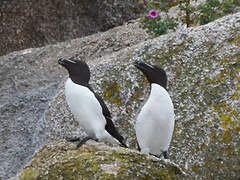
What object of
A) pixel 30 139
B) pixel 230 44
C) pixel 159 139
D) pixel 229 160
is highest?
pixel 230 44

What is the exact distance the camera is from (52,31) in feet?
31.2

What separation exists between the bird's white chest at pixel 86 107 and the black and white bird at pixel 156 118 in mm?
352

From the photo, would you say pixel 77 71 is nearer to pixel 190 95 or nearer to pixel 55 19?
pixel 190 95

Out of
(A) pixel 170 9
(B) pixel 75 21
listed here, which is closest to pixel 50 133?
(A) pixel 170 9

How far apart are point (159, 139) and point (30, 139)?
2.55 metres

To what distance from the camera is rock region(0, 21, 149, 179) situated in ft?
21.3

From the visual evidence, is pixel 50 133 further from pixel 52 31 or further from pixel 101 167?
pixel 52 31

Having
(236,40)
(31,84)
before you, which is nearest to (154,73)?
(236,40)

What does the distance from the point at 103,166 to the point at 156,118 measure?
2.84 ft

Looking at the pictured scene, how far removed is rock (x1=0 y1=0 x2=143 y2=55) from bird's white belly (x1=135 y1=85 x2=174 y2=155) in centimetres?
521

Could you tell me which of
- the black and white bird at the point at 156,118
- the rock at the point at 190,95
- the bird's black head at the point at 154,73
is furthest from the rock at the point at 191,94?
the bird's black head at the point at 154,73

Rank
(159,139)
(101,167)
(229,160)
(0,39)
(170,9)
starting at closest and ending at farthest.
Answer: (101,167)
(159,139)
(229,160)
(170,9)
(0,39)

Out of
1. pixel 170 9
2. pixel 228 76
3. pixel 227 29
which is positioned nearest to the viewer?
pixel 228 76

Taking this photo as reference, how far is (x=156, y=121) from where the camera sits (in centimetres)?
438
